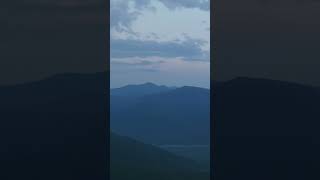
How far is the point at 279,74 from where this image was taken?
9.75 m

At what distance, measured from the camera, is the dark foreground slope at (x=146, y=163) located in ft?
64.9

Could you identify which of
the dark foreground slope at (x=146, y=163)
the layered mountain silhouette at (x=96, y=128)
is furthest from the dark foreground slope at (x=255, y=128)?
the dark foreground slope at (x=146, y=163)

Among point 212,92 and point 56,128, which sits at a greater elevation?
point 212,92

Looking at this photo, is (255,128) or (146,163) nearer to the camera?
(255,128)

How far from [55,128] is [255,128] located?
351 cm

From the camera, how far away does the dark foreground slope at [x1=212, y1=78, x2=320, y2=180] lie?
9.67 m

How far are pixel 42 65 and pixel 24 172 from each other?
1.93m

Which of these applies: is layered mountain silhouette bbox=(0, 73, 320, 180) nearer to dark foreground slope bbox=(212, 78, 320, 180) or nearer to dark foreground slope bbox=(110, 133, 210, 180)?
dark foreground slope bbox=(212, 78, 320, 180)

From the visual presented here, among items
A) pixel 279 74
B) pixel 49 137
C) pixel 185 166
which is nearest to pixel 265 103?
pixel 279 74

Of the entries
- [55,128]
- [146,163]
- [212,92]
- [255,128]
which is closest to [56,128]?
[55,128]

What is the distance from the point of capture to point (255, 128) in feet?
31.9

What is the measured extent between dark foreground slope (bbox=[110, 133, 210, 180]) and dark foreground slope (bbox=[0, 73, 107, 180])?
8.30 metres

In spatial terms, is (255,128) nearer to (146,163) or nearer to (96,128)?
(96,128)

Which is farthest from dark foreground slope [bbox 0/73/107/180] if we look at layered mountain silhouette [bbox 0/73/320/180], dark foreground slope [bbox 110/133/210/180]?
dark foreground slope [bbox 110/133/210/180]
